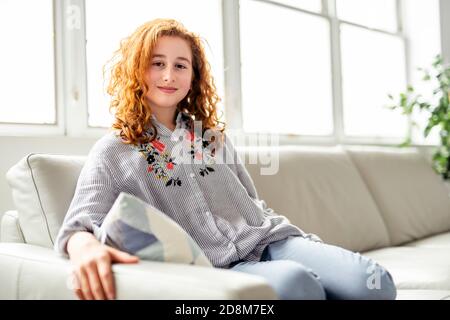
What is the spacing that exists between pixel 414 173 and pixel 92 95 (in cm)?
168

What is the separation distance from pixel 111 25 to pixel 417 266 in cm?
146

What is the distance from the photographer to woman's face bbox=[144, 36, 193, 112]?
62.6 inches

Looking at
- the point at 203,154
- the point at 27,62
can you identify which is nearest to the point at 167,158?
the point at 203,154

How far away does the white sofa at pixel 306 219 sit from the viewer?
3.33ft

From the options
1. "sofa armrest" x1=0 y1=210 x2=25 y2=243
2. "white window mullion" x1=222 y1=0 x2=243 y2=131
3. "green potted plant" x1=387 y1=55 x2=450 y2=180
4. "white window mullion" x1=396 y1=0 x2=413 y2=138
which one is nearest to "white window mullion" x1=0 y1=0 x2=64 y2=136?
"sofa armrest" x1=0 y1=210 x2=25 y2=243

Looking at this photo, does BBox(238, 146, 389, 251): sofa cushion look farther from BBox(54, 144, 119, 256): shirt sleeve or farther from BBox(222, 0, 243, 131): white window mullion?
BBox(54, 144, 119, 256): shirt sleeve

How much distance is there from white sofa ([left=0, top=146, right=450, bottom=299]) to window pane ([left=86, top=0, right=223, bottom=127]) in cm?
57

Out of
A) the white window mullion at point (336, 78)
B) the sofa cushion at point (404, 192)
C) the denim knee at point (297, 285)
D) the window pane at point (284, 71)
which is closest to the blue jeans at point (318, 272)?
the denim knee at point (297, 285)

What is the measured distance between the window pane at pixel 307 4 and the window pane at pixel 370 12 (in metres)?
0.19

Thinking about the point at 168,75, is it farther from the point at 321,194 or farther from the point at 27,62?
the point at 321,194

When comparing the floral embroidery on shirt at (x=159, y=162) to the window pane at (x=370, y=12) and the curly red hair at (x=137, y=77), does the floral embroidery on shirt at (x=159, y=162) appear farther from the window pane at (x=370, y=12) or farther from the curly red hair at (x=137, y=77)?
the window pane at (x=370, y=12)

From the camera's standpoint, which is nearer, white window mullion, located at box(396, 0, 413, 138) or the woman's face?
the woman's face

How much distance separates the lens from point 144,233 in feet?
3.73

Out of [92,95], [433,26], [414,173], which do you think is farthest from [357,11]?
[92,95]
